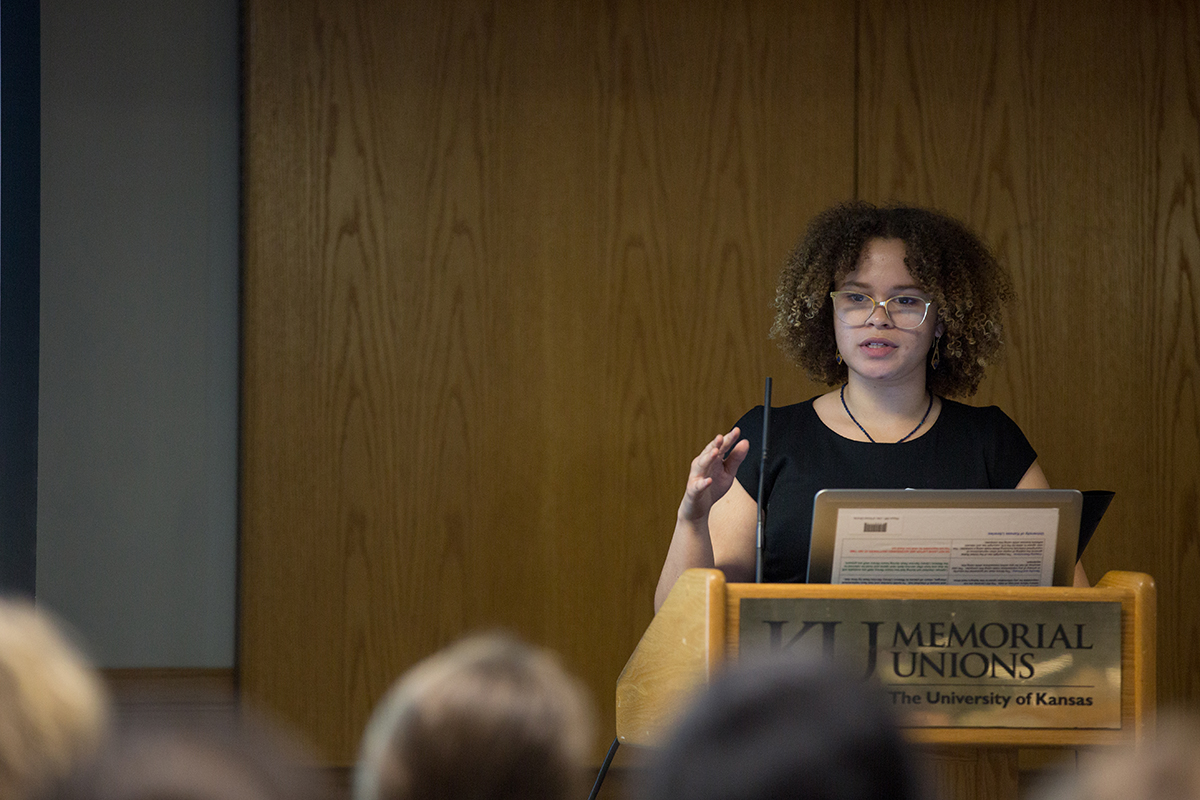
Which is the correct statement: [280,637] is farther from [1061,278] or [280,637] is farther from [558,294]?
[1061,278]

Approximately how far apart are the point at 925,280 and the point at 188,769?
1.98m

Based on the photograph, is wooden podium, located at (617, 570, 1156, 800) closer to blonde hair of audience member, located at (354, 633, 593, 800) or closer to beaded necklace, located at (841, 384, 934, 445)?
beaded necklace, located at (841, 384, 934, 445)

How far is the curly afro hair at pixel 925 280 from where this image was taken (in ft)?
7.72

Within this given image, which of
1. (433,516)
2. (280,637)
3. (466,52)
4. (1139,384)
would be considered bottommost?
(280,637)

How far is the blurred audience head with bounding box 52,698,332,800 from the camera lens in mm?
536

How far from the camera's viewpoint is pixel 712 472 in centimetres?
190

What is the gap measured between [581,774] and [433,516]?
2763mm


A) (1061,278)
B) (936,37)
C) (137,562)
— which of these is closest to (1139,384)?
(1061,278)

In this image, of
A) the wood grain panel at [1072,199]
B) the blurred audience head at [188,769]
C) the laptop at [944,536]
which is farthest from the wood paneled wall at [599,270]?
the blurred audience head at [188,769]

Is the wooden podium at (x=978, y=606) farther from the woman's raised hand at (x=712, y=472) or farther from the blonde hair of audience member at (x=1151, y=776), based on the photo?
the blonde hair of audience member at (x=1151, y=776)

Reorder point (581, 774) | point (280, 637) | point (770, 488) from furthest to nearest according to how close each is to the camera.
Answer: point (280, 637)
point (770, 488)
point (581, 774)

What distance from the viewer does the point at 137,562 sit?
11.3ft

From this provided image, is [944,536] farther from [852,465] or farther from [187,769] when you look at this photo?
[187,769]

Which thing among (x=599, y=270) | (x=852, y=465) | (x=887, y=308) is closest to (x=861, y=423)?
(x=852, y=465)
